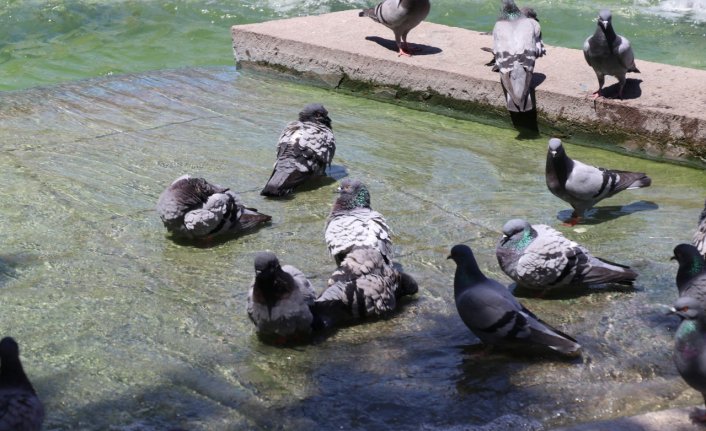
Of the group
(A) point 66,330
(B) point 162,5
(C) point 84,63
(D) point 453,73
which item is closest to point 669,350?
(A) point 66,330

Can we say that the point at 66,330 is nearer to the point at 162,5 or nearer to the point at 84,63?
the point at 84,63

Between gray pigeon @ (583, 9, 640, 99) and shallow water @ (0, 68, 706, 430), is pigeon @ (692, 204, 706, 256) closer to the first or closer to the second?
shallow water @ (0, 68, 706, 430)

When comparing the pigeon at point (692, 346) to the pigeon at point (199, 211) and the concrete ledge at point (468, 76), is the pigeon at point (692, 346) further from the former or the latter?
the concrete ledge at point (468, 76)

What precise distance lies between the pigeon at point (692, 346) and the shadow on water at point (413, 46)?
6284 mm

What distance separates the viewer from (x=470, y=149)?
309 inches

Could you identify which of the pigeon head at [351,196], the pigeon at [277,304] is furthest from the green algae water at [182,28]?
the pigeon at [277,304]

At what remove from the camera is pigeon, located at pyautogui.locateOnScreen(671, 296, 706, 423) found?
3.54 m

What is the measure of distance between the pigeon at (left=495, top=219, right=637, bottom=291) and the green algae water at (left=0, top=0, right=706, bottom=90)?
8.20 metres

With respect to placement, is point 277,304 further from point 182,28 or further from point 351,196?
point 182,28

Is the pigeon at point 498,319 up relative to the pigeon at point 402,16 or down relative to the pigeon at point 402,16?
down

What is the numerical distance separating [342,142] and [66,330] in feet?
12.5

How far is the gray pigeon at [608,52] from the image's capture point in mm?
7789

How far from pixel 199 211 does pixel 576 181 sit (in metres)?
2.37

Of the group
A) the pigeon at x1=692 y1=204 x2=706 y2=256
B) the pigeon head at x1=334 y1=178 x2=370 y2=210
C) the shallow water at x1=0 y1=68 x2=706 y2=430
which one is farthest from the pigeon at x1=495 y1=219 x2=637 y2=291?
the pigeon head at x1=334 y1=178 x2=370 y2=210
